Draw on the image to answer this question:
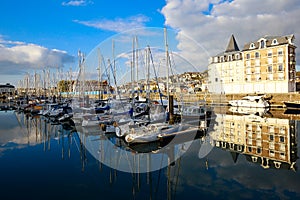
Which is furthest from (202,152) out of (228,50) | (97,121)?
(228,50)

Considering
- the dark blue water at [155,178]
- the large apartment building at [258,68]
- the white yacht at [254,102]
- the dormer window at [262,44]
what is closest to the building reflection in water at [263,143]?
the dark blue water at [155,178]

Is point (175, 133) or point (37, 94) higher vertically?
point (37, 94)

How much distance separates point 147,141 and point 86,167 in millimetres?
4141

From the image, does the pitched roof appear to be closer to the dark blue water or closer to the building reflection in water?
the building reflection in water

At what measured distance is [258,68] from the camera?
137 feet

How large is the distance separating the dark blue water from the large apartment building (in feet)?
101

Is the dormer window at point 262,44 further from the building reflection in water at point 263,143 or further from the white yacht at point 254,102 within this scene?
the building reflection in water at point 263,143

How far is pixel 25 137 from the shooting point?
1697cm

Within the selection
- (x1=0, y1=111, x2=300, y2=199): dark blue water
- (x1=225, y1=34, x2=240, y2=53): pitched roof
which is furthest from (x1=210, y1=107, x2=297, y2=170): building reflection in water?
(x1=225, y1=34, x2=240, y2=53): pitched roof

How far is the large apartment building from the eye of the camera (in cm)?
3806

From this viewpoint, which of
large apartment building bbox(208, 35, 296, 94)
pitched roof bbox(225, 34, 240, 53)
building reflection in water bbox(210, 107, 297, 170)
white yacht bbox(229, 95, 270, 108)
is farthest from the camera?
pitched roof bbox(225, 34, 240, 53)

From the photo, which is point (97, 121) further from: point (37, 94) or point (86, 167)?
point (37, 94)

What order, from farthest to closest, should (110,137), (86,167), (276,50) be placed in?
(276,50) → (110,137) → (86,167)

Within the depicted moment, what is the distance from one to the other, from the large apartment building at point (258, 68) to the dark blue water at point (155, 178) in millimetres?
30902
